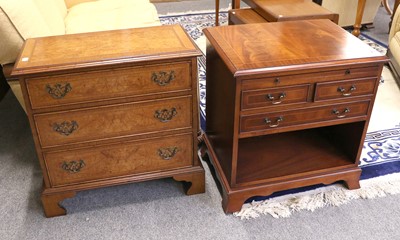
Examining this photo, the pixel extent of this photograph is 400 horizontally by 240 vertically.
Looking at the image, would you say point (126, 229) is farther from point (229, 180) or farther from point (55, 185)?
point (229, 180)

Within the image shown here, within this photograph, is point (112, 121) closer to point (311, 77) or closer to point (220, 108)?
point (220, 108)

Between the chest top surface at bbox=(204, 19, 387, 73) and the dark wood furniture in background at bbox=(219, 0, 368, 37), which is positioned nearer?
the chest top surface at bbox=(204, 19, 387, 73)

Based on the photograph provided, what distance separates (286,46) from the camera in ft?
4.64

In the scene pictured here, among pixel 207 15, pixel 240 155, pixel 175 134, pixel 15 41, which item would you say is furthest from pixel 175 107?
pixel 207 15

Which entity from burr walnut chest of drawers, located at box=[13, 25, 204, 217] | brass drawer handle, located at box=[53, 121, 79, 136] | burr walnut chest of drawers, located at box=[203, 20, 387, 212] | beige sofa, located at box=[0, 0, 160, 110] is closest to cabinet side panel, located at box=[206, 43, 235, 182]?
burr walnut chest of drawers, located at box=[203, 20, 387, 212]

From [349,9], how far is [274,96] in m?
A: 2.17

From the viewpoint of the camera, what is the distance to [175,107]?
1.40 m

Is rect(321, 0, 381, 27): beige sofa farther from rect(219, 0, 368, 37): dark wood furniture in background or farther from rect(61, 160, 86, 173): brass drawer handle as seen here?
rect(61, 160, 86, 173): brass drawer handle

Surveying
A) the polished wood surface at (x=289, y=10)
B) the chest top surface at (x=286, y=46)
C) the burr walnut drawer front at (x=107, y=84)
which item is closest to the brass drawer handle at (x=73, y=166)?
the burr walnut drawer front at (x=107, y=84)

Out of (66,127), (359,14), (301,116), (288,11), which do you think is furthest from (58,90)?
(359,14)

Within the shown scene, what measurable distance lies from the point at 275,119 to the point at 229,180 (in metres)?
0.30

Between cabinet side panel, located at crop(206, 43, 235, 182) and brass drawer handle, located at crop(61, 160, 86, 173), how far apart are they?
1.75 ft

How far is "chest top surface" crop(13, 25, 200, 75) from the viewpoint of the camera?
1257mm

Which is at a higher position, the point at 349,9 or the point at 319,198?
the point at 349,9
